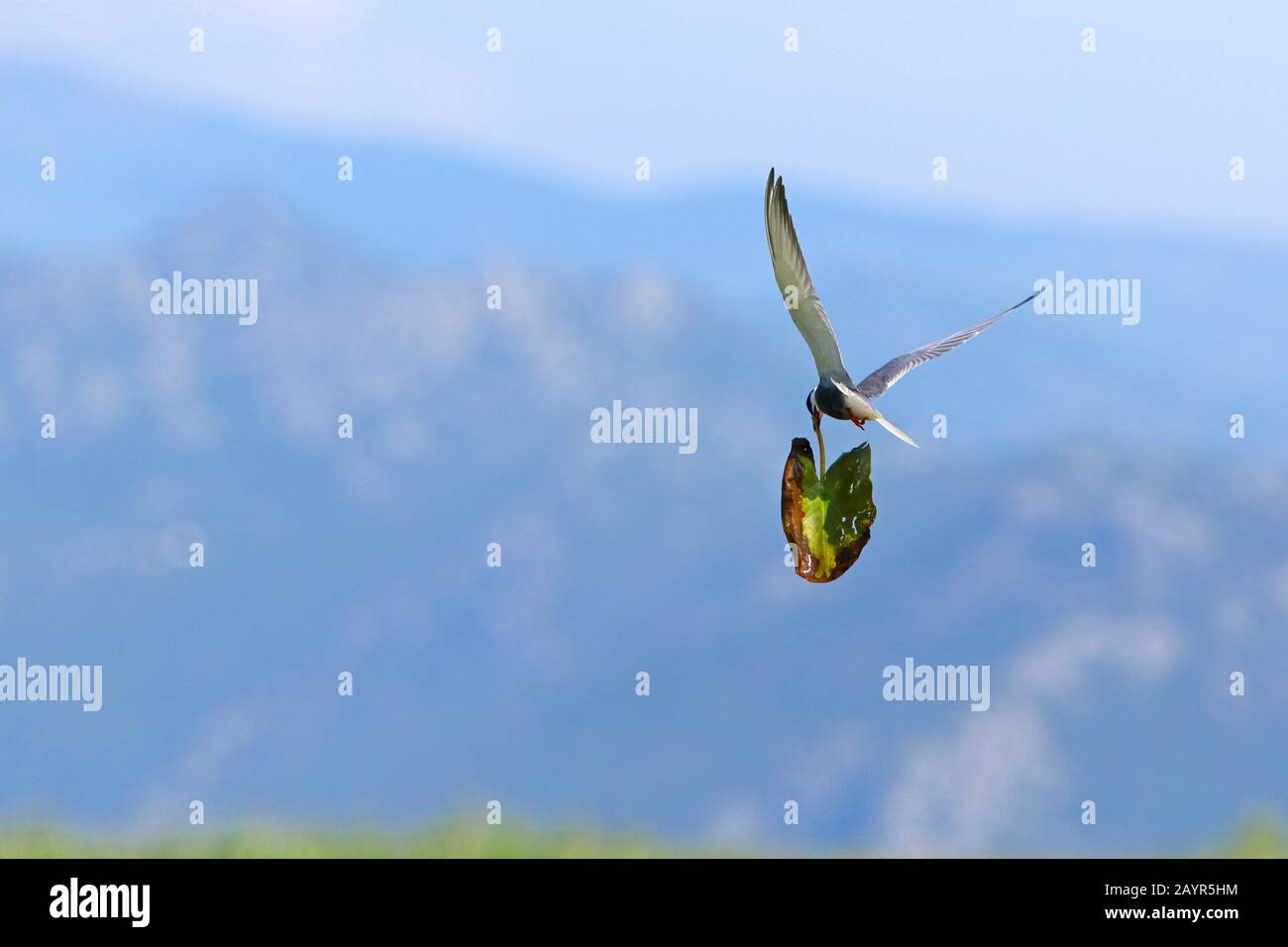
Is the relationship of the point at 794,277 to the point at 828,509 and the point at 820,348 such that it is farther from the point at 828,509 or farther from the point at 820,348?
the point at 828,509

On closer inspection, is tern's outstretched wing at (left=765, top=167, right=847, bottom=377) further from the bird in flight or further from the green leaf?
the green leaf

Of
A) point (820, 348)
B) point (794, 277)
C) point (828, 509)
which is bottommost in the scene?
point (828, 509)

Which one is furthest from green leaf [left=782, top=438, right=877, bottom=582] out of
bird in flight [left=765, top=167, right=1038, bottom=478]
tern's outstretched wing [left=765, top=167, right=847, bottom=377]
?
A: tern's outstretched wing [left=765, top=167, right=847, bottom=377]

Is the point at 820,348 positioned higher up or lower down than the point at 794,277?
lower down

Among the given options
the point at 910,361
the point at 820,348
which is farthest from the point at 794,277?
the point at 910,361

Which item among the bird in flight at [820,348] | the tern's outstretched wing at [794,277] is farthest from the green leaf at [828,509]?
the tern's outstretched wing at [794,277]

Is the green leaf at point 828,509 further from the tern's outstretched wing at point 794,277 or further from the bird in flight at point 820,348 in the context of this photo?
the tern's outstretched wing at point 794,277
